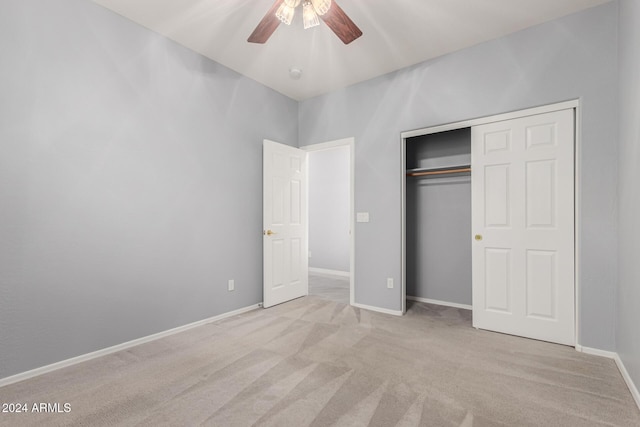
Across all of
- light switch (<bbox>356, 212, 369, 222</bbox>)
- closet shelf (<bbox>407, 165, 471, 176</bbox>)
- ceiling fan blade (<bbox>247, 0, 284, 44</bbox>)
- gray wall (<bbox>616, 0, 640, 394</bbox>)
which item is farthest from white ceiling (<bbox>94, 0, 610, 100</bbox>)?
light switch (<bbox>356, 212, 369, 222</bbox>)

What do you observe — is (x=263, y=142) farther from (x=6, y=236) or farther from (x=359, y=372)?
(x=359, y=372)

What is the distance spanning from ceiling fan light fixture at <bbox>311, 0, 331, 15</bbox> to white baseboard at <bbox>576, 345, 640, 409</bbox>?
321 centimetres

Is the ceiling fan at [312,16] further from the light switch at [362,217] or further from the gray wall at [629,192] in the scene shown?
the light switch at [362,217]

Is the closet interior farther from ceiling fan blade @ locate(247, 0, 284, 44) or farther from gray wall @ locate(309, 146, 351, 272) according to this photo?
ceiling fan blade @ locate(247, 0, 284, 44)

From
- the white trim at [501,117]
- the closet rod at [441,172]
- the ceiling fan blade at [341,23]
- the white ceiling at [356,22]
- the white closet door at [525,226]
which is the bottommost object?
the white closet door at [525,226]

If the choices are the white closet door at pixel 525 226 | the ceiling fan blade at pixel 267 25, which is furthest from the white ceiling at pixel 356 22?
the white closet door at pixel 525 226

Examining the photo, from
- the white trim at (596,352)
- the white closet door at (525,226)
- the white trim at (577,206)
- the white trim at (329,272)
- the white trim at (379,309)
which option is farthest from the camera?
the white trim at (329,272)

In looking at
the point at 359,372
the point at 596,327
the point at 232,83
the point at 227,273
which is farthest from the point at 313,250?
the point at 596,327

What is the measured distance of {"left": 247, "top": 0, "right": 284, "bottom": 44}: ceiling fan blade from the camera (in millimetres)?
2139

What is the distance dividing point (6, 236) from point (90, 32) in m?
1.73

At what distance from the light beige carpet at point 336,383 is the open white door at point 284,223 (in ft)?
3.48

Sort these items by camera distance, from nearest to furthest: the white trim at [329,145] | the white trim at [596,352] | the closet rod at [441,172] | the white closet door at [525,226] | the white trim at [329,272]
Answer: the white trim at [596,352] → the white closet door at [525,226] → the closet rod at [441,172] → the white trim at [329,145] → the white trim at [329,272]

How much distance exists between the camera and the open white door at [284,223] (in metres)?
3.89

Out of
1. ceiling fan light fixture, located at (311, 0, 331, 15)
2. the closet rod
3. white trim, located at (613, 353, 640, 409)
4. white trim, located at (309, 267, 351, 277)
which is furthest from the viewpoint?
white trim, located at (309, 267, 351, 277)
